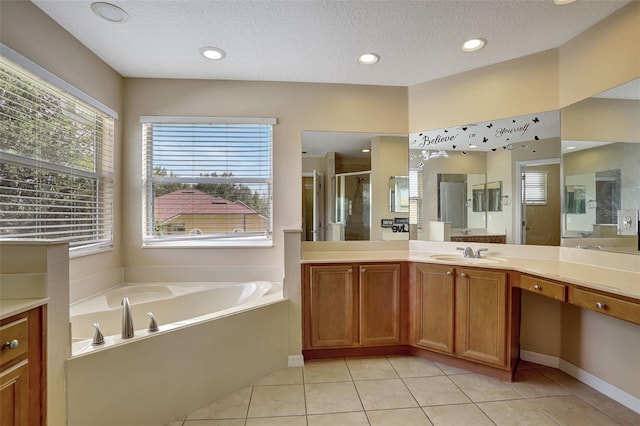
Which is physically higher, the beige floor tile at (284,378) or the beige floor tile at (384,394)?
the beige floor tile at (284,378)

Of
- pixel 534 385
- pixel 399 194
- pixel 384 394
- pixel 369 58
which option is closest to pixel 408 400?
pixel 384 394

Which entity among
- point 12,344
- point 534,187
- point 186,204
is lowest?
point 12,344

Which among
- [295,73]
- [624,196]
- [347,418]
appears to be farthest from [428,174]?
[347,418]

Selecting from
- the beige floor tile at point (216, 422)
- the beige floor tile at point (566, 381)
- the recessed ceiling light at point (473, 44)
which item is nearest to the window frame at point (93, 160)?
the beige floor tile at point (216, 422)

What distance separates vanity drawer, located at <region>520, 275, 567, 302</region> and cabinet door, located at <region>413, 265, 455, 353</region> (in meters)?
0.47

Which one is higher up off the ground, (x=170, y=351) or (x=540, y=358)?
(x=170, y=351)

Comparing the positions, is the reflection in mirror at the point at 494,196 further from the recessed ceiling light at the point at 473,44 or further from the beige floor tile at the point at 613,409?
the beige floor tile at the point at 613,409

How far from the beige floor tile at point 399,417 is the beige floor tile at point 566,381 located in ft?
3.72

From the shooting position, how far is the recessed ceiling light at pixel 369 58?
2.30 m

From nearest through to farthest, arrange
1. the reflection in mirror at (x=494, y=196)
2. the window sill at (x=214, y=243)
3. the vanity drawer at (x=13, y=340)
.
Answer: the vanity drawer at (x=13, y=340) → the reflection in mirror at (x=494, y=196) → the window sill at (x=214, y=243)

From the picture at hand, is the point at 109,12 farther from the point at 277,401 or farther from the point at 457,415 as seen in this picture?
the point at 457,415

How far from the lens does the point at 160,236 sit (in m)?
2.74

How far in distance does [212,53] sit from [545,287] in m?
2.85

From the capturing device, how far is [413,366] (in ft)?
7.63
